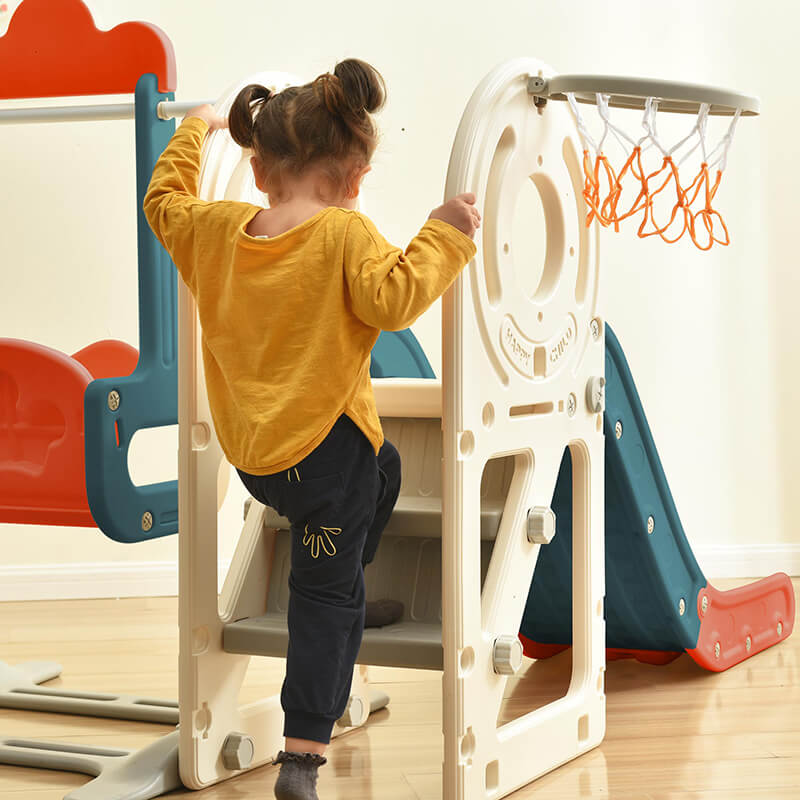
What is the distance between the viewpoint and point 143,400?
5.41 ft

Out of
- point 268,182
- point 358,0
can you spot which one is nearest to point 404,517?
point 268,182

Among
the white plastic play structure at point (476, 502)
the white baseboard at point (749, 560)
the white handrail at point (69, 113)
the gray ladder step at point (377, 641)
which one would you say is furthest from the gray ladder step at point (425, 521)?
the white baseboard at point (749, 560)

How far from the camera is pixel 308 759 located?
1.22 meters

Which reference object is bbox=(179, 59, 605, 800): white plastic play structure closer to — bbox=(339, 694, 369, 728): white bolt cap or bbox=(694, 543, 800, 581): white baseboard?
bbox=(339, 694, 369, 728): white bolt cap

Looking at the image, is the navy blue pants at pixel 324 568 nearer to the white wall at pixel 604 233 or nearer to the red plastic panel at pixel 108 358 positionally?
the red plastic panel at pixel 108 358

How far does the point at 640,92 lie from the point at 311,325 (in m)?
0.50

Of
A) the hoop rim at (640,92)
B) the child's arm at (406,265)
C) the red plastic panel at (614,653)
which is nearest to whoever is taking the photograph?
the child's arm at (406,265)

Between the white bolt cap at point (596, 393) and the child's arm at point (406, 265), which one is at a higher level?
the child's arm at point (406, 265)

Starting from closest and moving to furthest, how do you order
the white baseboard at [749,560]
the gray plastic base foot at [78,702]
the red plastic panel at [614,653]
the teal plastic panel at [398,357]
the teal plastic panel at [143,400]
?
the teal plastic panel at [143,400] < the gray plastic base foot at [78,702] < the teal plastic panel at [398,357] < the red plastic panel at [614,653] < the white baseboard at [749,560]

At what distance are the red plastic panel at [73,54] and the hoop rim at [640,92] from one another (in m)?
0.63

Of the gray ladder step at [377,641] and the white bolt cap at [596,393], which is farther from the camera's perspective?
the white bolt cap at [596,393]

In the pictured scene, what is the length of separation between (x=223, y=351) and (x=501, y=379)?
0.33m

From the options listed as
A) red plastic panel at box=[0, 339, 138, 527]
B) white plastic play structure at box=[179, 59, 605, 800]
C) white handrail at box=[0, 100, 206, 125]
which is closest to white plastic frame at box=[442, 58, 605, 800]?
white plastic play structure at box=[179, 59, 605, 800]

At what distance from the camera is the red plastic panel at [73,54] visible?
180 centimetres
